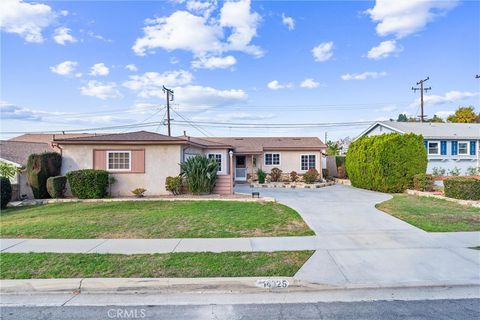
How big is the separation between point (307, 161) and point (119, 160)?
1476cm

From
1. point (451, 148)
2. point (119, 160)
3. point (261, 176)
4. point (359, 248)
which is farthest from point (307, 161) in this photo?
point (359, 248)

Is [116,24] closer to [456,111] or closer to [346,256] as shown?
[346,256]

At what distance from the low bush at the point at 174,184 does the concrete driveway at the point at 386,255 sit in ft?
24.0

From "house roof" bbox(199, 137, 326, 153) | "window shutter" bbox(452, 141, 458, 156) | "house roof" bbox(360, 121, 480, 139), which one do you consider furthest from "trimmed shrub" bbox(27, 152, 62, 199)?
"window shutter" bbox(452, 141, 458, 156)

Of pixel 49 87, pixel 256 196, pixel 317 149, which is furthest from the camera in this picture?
pixel 317 149

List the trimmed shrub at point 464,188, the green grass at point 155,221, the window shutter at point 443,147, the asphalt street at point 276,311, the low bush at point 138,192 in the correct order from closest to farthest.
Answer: the asphalt street at point 276,311, the green grass at point 155,221, the trimmed shrub at point 464,188, the low bush at point 138,192, the window shutter at point 443,147

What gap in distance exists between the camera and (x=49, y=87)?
17.9 metres

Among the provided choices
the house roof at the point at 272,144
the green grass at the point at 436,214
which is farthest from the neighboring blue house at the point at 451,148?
the green grass at the point at 436,214

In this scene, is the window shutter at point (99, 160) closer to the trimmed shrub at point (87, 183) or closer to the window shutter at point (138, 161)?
the trimmed shrub at point (87, 183)

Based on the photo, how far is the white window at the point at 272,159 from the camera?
24.1 meters

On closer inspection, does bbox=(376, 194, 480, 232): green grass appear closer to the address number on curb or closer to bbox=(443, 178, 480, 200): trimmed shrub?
bbox=(443, 178, 480, 200): trimmed shrub

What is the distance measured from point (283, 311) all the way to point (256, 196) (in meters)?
9.82

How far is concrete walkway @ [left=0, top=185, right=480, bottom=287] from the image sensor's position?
15.8 feet

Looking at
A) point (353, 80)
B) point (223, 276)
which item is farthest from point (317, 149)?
point (223, 276)
